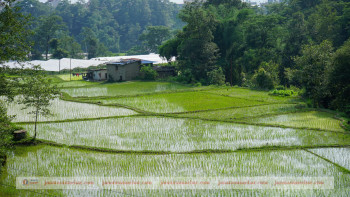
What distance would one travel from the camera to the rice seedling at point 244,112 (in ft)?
47.3

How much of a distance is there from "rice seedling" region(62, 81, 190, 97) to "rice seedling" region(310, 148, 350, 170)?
12.5m

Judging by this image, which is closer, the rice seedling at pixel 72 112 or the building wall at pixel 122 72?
the rice seedling at pixel 72 112

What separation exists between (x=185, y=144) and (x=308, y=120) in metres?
5.47

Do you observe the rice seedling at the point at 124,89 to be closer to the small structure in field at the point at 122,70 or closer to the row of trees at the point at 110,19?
the small structure in field at the point at 122,70

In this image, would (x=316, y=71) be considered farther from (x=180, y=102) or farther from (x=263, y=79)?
(x=180, y=102)

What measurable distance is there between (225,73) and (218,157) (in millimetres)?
17414

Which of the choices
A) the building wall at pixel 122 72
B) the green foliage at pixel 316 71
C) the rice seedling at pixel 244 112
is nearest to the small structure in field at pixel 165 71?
the building wall at pixel 122 72

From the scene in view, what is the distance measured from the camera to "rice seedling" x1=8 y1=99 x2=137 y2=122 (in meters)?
14.6

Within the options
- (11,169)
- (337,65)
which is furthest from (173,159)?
(337,65)

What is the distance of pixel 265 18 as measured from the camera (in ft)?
81.9

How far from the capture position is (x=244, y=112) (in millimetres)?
15195

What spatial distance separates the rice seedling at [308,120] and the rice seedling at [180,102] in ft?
8.88

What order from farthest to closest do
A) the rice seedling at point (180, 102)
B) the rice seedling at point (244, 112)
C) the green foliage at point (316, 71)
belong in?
the rice seedling at point (180, 102) < the green foliage at point (316, 71) < the rice seedling at point (244, 112)

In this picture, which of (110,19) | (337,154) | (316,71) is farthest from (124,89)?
(110,19)
